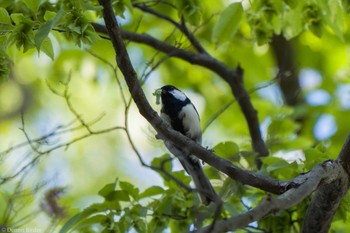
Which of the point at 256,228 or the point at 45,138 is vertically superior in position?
the point at 45,138

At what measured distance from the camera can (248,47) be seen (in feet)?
15.0

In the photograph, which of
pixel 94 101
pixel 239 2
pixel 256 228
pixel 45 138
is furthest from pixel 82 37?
pixel 94 101

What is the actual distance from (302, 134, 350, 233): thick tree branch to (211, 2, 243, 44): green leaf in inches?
31.6

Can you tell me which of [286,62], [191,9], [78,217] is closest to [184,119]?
[191,9]

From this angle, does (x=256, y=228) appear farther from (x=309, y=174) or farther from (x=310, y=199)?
(x=309, y=174)

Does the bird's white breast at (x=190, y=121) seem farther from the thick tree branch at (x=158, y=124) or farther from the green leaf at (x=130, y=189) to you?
the thick tree branch at (x=158, y=124)

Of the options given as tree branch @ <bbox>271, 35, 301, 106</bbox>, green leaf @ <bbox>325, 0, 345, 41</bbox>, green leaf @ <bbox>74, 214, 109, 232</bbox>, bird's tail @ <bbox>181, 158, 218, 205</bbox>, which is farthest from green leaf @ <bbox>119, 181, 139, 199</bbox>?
tree branch @ <bbox>271, 35, 301, 106</bbox>

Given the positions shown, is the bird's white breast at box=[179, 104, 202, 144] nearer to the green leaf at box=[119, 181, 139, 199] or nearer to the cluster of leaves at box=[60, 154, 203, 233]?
the cluster of leaves at box=[60, 154, 203, 233]

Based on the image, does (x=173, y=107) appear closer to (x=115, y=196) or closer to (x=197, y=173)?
(x=197, y=173)

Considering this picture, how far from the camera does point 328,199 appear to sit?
7.83ft

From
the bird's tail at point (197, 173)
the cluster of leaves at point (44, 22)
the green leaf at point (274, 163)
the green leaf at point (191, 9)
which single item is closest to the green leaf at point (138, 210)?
the bird's tail at point (197, 173)

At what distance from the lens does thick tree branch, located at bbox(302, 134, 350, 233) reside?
233cm

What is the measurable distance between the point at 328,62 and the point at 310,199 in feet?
8.84

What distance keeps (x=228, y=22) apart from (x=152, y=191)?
0.82 m
